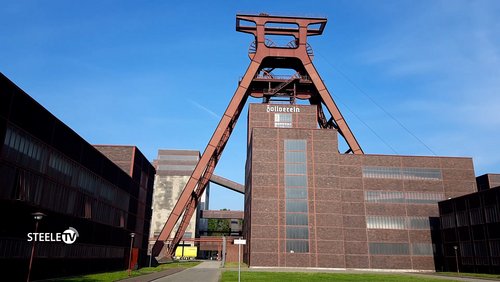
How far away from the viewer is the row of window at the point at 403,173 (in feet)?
164

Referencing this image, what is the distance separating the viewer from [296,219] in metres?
45.9

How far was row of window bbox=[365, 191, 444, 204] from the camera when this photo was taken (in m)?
48.9

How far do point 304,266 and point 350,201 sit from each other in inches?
415

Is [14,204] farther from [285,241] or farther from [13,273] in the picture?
[285,241]

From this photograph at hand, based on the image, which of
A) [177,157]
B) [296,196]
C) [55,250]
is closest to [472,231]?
[296,196]

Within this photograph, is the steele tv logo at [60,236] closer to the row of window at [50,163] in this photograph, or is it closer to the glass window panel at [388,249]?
the row of window at [50,163]

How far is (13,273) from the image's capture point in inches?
778

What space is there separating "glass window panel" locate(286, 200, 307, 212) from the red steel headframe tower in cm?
1234

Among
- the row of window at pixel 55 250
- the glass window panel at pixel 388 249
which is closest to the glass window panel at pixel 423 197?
the glass window panel at pixel 388 249

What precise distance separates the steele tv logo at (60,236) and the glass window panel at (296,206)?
25684 millimetres

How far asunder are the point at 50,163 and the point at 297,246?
30.5 m

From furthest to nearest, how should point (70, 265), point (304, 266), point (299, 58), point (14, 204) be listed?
1. point (299, 58)
2. point (304, 266)
3. point (70, 265)
4. point (14, 204)

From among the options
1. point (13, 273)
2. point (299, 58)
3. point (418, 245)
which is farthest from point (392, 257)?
point (13, 273)

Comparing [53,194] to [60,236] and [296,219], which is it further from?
[296,219]
